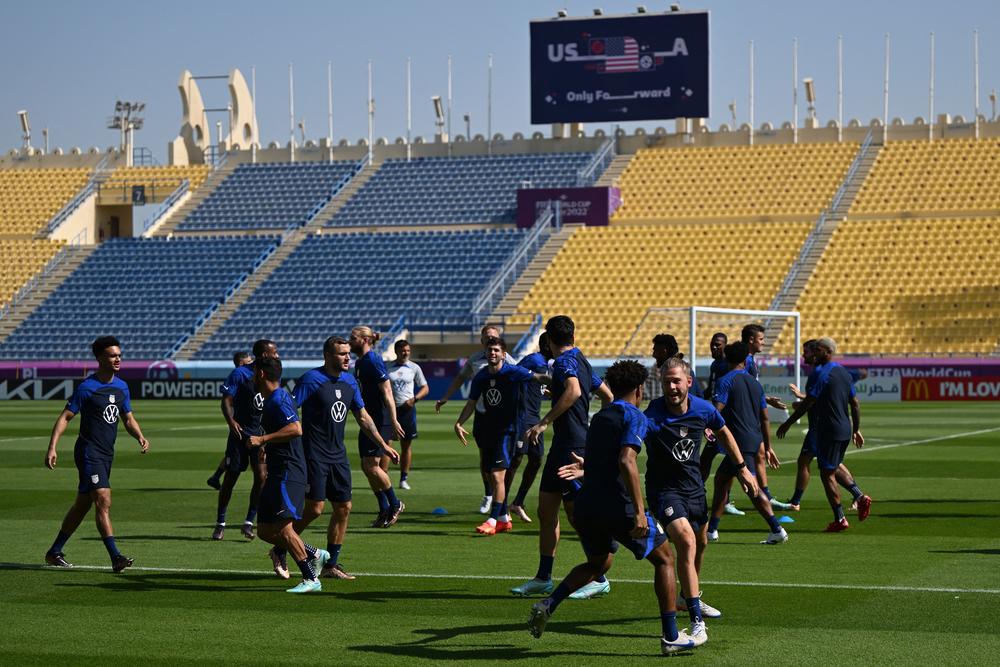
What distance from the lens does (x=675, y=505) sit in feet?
32.0

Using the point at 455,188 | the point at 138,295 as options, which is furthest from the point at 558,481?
the point at 455,188

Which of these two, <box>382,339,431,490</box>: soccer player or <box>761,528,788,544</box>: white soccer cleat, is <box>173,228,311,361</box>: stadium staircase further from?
<box>761,528,788,544</box>: white soccer cleat

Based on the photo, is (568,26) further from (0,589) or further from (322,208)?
(0,589)

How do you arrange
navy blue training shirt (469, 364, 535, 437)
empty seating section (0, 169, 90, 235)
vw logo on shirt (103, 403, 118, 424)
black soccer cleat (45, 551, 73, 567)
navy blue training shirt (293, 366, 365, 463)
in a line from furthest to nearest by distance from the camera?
empty seating section (0, 169, 90, 235), navy blue training shirt (469, 364, 535, 437), black soccer cleat (45, 551, 73, 567), vw logo on shirt (103, 403, 118, 424), navy blue training shirt (293, 366, 365, 463)

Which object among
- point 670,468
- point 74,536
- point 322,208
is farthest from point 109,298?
point 670,468

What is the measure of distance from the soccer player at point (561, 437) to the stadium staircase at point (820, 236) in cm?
3721

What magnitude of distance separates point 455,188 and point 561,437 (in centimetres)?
5566

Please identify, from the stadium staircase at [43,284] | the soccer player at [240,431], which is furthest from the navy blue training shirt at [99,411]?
the stadium staircase at [43,284]

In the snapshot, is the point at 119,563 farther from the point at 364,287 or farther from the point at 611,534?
the point at 364,287

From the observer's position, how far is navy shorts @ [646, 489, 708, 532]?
383 inches

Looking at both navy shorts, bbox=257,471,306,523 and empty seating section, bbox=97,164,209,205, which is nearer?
navy shorts, bbox=257,471,306,523

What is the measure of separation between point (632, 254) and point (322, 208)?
53.0ft

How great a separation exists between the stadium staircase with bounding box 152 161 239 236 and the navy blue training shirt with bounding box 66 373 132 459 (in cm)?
5645

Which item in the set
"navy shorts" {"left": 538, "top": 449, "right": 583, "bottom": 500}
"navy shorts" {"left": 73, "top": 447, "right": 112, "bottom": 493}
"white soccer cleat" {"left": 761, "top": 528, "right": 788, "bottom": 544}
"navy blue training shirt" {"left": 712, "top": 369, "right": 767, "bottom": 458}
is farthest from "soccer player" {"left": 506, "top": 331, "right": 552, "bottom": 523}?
"navy shorts" {"left": 73, "top": 447, "right": 112, "bottom": 493}
